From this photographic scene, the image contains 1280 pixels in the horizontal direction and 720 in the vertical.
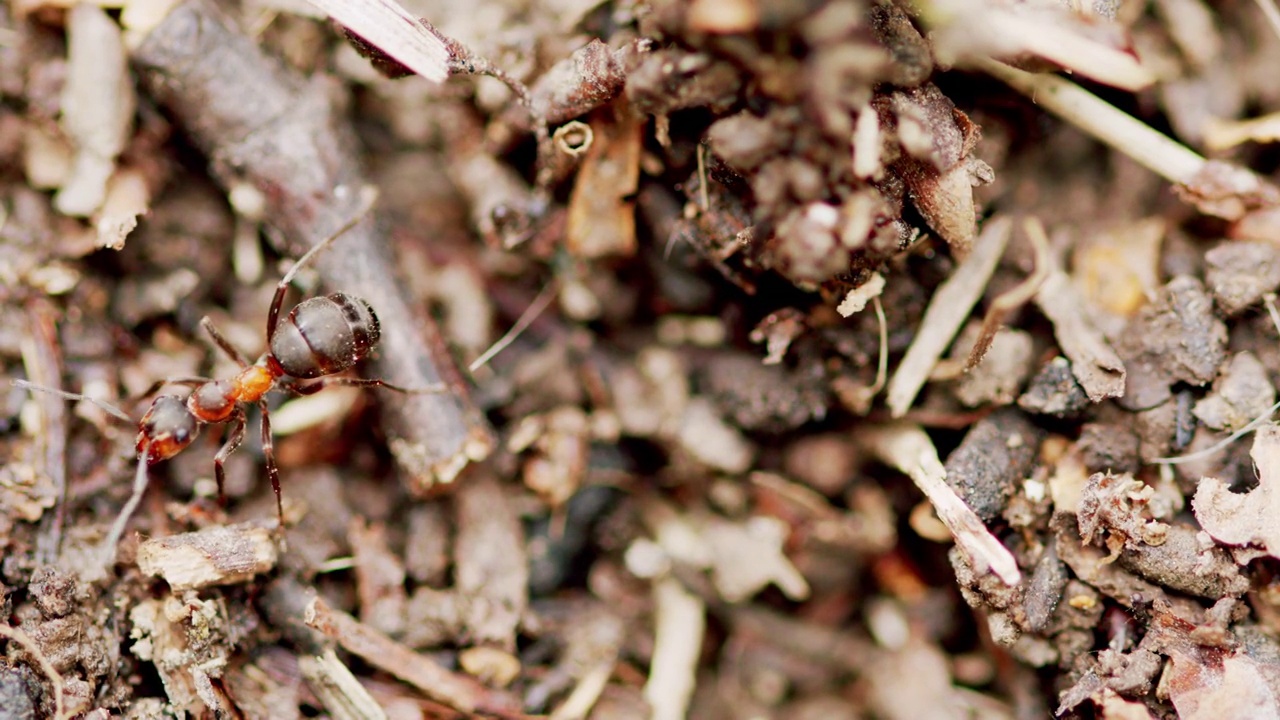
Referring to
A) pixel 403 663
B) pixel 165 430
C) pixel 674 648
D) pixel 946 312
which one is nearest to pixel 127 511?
pixel 165 430

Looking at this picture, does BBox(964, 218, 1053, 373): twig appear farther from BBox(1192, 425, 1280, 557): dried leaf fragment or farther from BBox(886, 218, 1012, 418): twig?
BBox(1192, 425, 1280, 557): dried leaf fragment

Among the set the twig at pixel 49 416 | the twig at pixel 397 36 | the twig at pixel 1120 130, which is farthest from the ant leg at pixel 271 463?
the twig at pixel 1120 130

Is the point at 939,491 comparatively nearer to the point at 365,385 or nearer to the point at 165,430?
the point at 365,385

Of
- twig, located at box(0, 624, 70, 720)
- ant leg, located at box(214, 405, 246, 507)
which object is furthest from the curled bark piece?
twig, located at box(0, 624, 70, 720)

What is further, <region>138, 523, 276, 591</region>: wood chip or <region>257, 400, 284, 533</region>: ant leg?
<region>257, 400, 284, 533</region>: ant leg

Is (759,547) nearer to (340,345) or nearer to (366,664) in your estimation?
(366,664)
